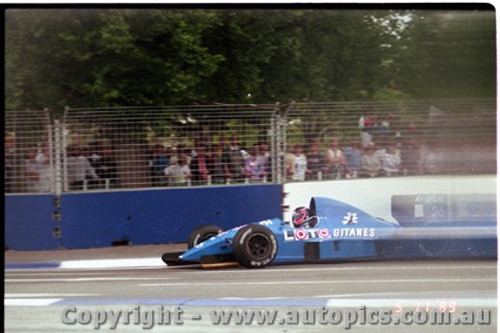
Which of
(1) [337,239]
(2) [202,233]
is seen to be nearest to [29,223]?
(2) [202,233]

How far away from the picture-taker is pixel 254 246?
2680mm

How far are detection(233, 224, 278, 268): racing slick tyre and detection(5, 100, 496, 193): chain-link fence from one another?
194 millimetres

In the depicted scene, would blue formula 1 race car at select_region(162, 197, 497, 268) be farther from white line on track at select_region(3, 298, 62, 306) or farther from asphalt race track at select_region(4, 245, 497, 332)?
white line on track at select_region(3, 298, 62, 306)

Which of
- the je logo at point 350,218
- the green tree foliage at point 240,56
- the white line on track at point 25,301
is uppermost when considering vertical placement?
the green tree foliage at point 240,56

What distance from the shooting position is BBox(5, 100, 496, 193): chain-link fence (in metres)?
2.65

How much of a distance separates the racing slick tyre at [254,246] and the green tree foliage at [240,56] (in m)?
0.49

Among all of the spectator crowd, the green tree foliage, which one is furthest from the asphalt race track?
the green tree foliage

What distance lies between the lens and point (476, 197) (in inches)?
107

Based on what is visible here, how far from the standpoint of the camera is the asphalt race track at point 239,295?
266 centimetres

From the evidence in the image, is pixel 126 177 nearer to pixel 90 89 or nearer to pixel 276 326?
pixel 90 89

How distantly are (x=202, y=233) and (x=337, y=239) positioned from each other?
1.65ft

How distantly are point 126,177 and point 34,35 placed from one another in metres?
0.59

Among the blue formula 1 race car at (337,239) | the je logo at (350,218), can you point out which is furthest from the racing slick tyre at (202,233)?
the je logo at (350,218)

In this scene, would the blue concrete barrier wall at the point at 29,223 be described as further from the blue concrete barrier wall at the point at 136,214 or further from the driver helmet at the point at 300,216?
the driver helmet at the point at 300,216
